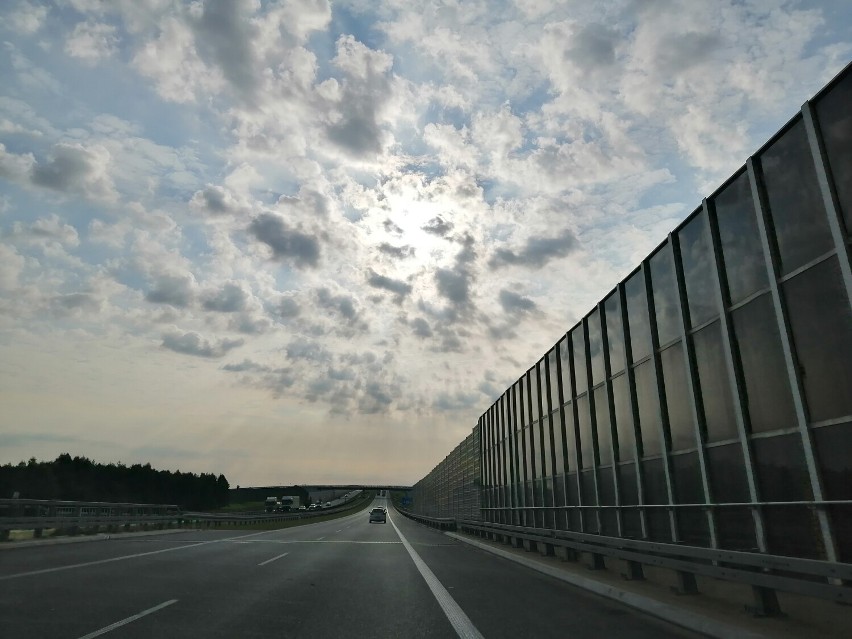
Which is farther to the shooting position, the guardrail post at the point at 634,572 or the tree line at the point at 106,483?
the tree line at the point at 106,483

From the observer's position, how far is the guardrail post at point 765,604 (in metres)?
7.48

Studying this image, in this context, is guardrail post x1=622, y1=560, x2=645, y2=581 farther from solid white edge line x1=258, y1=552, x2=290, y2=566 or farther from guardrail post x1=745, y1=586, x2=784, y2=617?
solid white edge line x1=258, y1=552, x2=290, y2=566

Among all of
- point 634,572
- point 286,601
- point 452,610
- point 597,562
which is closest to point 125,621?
point 286,601

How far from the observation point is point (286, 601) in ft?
31.1

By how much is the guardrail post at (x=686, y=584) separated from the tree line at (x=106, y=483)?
361 feet

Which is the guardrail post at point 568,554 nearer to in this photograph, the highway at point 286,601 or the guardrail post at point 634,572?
the highway at point 286,601

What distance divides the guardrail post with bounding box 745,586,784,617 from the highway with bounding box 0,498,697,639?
0.99 meters

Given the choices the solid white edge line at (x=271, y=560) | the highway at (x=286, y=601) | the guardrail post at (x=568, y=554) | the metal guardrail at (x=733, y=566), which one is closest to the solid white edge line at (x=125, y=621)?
the highway at (x=286, y=601)

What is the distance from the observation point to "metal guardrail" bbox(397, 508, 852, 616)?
628cm

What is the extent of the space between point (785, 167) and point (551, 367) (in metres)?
13.4

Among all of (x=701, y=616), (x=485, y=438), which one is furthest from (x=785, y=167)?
(x=485, y=438)

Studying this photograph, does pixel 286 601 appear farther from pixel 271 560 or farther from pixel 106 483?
pixel 106 483

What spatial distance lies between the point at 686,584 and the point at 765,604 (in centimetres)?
208

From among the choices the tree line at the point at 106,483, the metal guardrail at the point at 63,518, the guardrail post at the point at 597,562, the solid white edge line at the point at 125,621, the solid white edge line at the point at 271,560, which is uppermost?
the tree line at the point at 106,483
